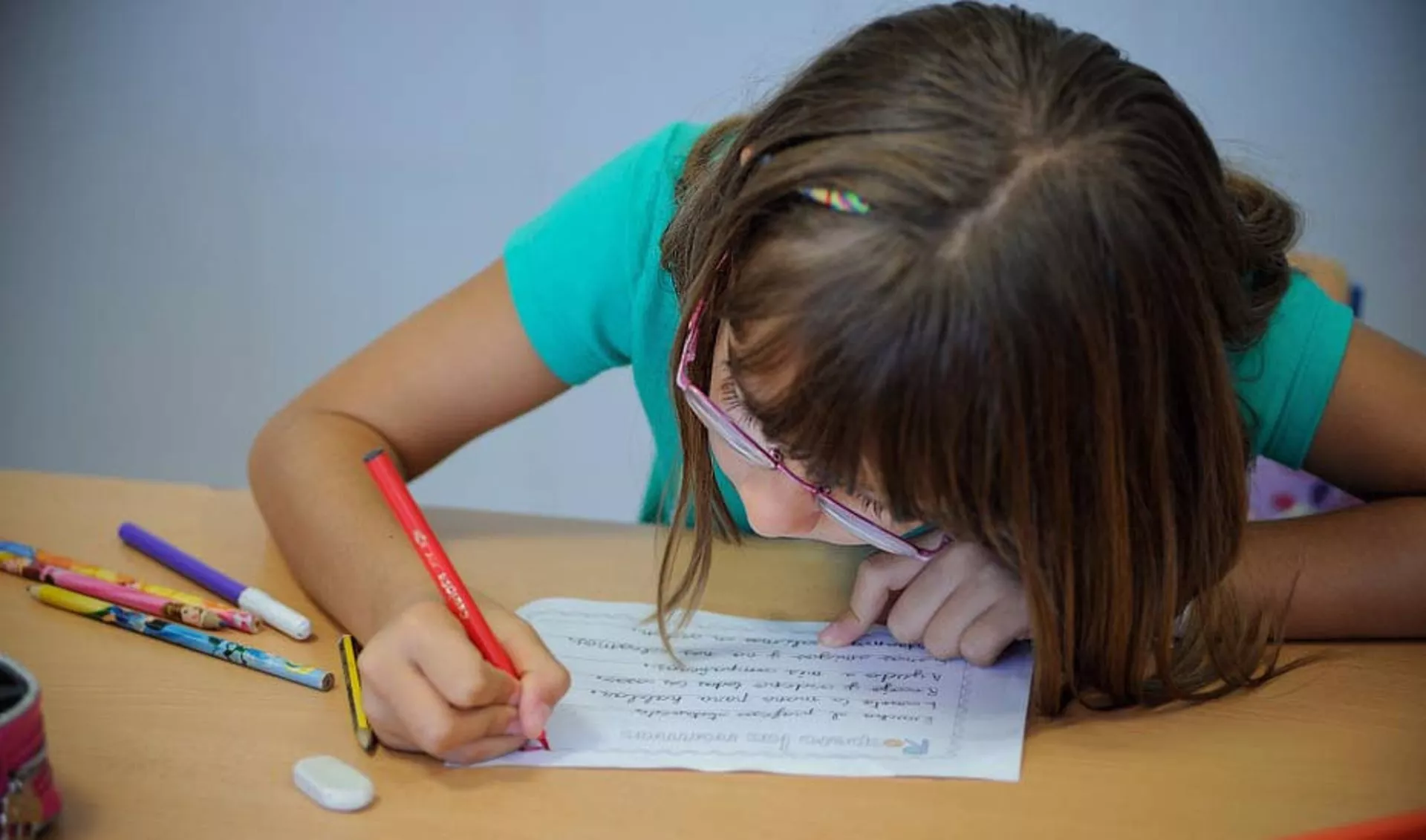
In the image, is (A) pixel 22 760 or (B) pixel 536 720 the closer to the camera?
(A) pixel 22 760

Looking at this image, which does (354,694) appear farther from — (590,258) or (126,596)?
(590,258)

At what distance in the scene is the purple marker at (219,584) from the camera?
2.85 ft

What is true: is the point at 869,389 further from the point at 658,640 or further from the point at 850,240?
the point at 658,640

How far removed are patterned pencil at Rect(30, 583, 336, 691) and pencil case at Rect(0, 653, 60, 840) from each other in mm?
171

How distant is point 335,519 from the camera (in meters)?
0.92

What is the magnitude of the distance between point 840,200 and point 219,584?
18.8 inches

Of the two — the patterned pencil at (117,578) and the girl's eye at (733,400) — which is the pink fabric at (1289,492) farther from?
the patterned pencil at (117,578)

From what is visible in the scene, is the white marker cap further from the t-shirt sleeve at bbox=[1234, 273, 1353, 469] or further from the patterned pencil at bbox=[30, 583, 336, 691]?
the t-shirt sleeve at bbox=[1234, 273, 1353, 469]

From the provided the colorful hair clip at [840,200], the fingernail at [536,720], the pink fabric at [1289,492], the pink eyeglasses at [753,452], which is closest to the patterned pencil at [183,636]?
the fingernail at [536,720]

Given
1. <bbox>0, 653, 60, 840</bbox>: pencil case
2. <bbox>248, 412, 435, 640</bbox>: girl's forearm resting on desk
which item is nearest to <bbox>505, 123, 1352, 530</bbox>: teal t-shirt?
<bbox>248, 412, 435, 640</bbox>: girl's forearm resting on desk

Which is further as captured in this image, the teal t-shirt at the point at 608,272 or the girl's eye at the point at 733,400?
the teal t-shirt at the point at 608,272

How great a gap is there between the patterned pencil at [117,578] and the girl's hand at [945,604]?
337mm

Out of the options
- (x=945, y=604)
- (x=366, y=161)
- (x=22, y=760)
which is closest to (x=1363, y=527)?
(x=945, y=604)

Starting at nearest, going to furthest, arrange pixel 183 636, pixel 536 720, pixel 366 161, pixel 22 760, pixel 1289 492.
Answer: pixel 22 760 → pixel 536 720 → pixel 183 636 → pixel 1289 492 → pixel 366 161
